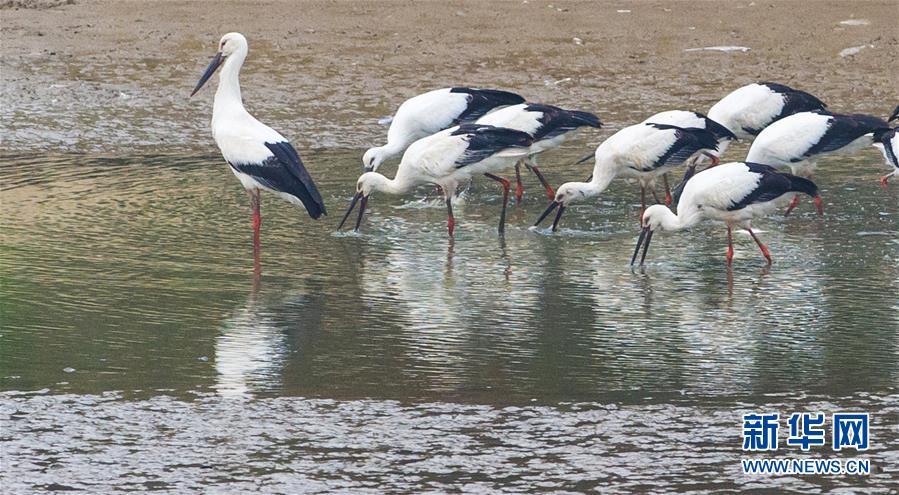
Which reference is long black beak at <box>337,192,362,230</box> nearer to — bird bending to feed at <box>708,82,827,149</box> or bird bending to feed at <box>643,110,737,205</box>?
bird bending to feed at <box>643,110,737,205</box>

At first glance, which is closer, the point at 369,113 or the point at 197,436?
the point at 197,436

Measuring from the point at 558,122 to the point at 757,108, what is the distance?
1943 millimetres

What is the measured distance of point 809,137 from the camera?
11.8 meters

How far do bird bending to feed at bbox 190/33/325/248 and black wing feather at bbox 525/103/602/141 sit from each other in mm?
2123

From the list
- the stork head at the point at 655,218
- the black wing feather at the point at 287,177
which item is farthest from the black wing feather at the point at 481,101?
the stork head at the point at 655,218

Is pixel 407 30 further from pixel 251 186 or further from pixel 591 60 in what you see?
pixel 251 186

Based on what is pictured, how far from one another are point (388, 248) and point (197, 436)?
400 cm

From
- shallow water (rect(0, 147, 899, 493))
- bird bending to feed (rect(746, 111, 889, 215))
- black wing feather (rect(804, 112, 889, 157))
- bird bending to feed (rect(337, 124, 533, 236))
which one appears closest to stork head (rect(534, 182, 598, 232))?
shallow water (rect(0, 147, 899, 493))

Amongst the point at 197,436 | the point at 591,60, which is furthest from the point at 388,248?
the point at 591,60

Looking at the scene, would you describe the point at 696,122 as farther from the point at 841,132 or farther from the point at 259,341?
the point at 259,341

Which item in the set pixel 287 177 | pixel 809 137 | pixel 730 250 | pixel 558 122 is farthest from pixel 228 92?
pixel 809 137

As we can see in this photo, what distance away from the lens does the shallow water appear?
20.1ft

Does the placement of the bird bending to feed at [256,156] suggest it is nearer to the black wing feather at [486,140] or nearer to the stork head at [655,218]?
the black wing feather at [486,140]

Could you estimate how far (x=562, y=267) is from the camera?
381 inches
